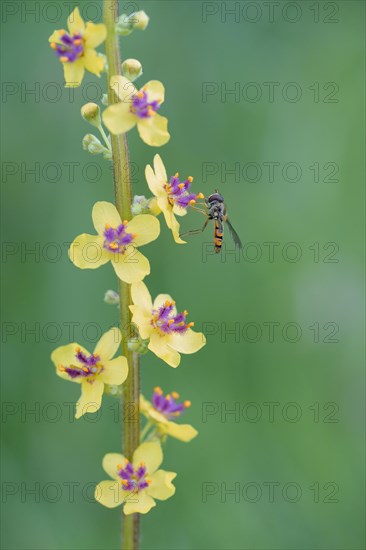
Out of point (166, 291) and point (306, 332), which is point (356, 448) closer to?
point (306, 332)

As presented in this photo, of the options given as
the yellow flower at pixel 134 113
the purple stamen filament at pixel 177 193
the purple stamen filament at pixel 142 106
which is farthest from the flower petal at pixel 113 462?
the purple stamen filament at pixel 142 106

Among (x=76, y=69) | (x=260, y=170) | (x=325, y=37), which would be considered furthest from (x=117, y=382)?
(x=325, y=37)

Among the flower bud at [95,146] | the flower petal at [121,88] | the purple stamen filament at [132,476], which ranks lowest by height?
the purple stamen filament at [132,476]

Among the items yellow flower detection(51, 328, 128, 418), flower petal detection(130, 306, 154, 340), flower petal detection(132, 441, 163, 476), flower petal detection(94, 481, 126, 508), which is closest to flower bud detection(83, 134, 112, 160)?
flower petal detection(130, 306, 154, 340)

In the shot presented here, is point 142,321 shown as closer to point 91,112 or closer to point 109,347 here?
point 109,347

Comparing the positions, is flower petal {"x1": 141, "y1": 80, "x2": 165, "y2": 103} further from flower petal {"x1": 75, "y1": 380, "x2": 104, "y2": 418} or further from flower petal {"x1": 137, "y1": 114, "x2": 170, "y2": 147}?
flower petal {"x1": 75, "y1": 380, "x2": 104, "y2": 418}

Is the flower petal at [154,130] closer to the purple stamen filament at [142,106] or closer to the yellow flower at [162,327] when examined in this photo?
the purple stamen filament at [142,106]
